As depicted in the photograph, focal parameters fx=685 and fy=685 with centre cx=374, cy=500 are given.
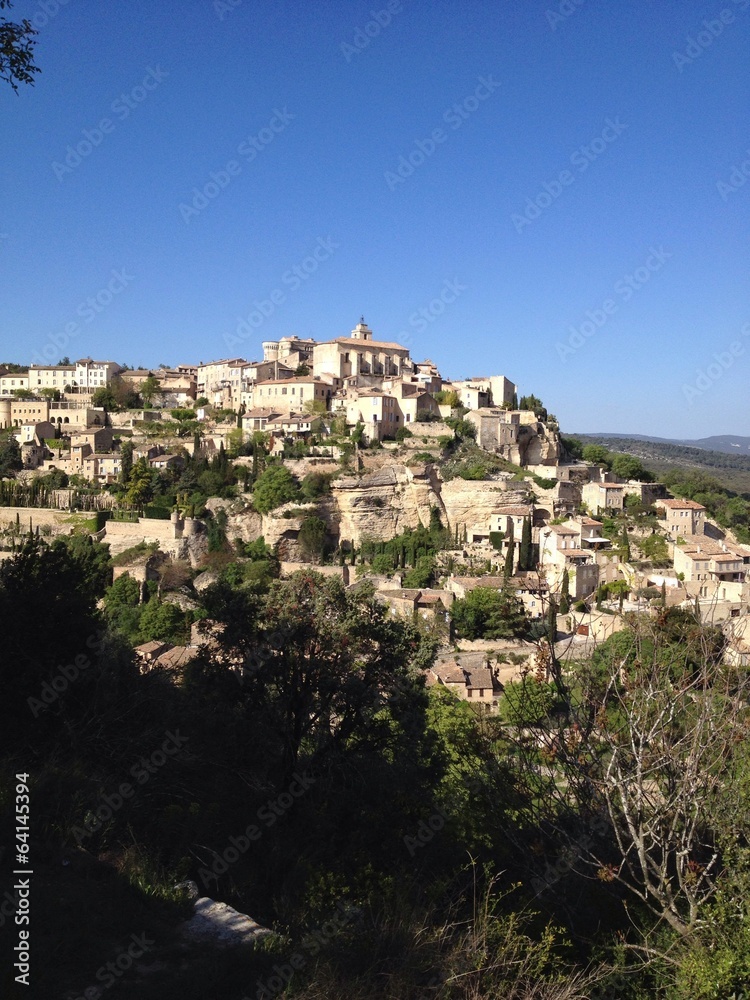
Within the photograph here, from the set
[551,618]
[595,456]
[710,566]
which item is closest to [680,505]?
[710,566]

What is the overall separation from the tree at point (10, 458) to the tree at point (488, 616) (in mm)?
27088

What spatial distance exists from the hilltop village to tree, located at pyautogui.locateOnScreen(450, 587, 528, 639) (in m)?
0.08

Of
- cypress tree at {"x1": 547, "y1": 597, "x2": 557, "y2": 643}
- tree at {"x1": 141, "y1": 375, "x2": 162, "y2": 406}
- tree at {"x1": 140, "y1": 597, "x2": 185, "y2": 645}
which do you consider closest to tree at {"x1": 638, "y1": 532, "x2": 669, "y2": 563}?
tree at {"x1": 140, "y1": 597, "x2": 185, "y2": 645}

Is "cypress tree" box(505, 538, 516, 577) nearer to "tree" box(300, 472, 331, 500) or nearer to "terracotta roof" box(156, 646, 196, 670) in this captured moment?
"tree" box(300, 472, 331, 500)

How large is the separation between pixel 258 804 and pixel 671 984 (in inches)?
166

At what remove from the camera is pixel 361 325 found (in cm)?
5284

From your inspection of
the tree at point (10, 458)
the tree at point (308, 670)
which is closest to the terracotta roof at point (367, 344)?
the tree at point (10, 458)

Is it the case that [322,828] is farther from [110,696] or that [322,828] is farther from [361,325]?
[361,325]

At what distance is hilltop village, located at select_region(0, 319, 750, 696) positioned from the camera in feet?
87.4

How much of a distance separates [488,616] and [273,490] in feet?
42.0

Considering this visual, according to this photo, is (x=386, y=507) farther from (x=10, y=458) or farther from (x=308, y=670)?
(x=308, y=670)

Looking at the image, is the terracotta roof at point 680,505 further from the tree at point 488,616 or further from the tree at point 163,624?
the tree at point 163,624

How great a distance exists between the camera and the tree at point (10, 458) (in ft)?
126

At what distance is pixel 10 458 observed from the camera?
38.8 metres
